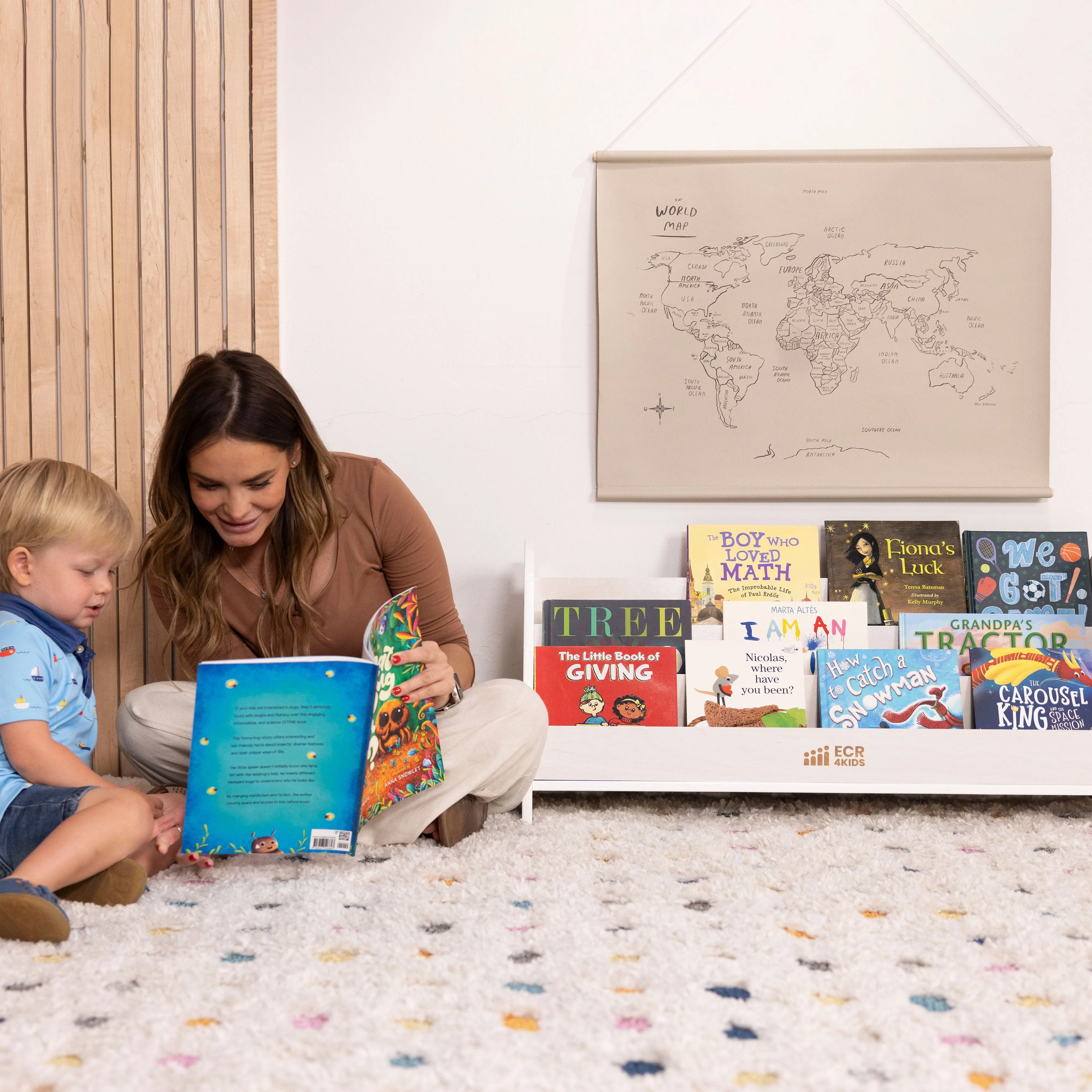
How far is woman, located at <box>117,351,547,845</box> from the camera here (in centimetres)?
134

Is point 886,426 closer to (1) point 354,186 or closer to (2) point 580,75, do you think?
(2) point 580,75

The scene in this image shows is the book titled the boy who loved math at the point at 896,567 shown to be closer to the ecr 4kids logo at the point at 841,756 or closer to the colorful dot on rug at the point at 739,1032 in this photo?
the ecr 4kids logo at the point at 841,756

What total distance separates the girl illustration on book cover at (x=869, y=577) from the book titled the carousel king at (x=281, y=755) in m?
1.06

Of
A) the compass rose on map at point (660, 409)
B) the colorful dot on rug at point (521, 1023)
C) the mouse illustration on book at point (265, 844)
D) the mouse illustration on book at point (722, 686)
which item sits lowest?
the colorful dot on rug at point (521, 1023)

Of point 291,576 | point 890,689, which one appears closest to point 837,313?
point 890,689

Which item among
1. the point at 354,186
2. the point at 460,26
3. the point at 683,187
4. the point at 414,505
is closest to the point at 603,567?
the point at 414,505

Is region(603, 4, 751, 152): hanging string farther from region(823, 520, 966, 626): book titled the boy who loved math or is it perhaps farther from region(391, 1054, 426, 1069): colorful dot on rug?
region(391, 1054, 426, 1069): colorful dot on rug

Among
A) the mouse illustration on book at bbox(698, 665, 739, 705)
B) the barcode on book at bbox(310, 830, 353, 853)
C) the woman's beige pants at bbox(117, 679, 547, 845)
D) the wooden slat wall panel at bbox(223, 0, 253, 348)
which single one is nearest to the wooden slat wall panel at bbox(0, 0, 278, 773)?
the wooden slat wall panel at bbox(223, 0, 253, 348)

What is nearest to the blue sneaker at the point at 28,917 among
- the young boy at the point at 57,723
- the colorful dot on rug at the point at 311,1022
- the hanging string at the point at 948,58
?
the young boy at the point at 57,723

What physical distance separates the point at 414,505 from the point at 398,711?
0.41 meters

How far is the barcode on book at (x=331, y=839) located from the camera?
1167 mm

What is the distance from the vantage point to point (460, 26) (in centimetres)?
188

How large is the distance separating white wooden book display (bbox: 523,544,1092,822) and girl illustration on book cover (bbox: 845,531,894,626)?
30cm

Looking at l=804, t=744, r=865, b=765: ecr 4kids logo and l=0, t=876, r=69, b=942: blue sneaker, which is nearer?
l=0, t=876, r=69, b=942: blue sneaker
